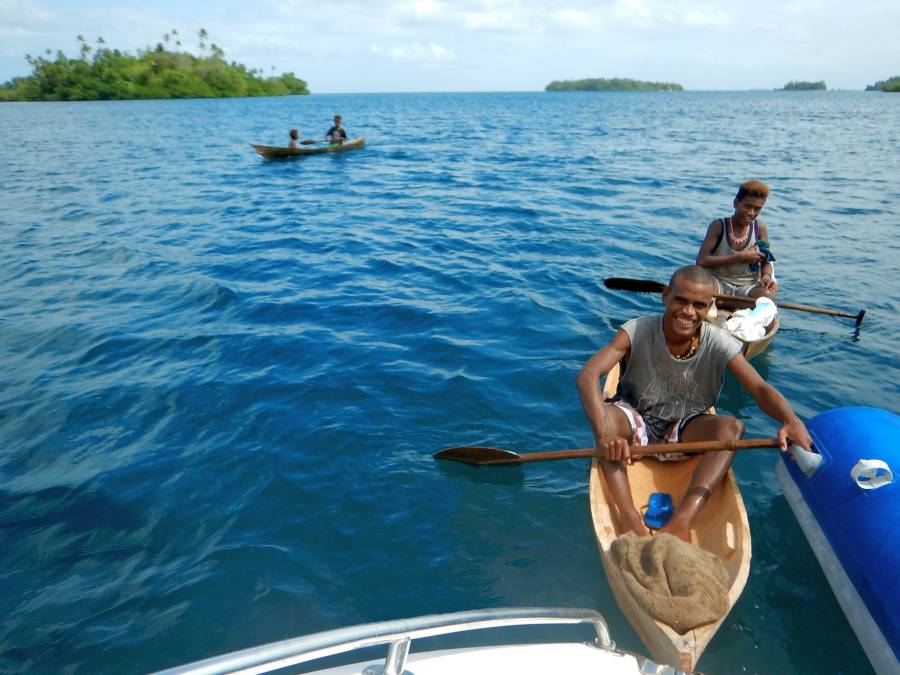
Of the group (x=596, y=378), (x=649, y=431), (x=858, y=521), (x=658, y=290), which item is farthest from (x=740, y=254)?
(x=858, y=521)

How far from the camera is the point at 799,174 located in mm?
20328

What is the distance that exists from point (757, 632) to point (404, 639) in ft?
8.48

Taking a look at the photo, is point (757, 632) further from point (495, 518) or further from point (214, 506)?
point (214, 506)

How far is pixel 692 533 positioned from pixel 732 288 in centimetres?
449

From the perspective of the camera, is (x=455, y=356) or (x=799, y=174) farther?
(x=799, y=174)

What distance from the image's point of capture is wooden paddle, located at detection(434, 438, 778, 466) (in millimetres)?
4109

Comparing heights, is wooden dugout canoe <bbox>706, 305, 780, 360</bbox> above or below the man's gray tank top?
below

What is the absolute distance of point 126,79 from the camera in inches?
3337

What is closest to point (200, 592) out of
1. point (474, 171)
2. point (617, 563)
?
point (617, 563)

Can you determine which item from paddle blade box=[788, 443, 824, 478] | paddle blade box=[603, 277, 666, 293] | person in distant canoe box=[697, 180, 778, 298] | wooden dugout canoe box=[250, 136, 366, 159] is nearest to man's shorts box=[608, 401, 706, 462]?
paddle blade box=[788, 443, 824, 478]

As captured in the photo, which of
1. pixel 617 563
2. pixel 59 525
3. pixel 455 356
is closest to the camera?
pixel 617 563

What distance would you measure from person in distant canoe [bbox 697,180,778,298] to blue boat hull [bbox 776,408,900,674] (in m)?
3.45

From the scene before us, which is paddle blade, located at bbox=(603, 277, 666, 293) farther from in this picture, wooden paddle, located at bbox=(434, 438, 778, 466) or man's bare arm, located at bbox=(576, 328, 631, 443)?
man's bare arm, located at bbox=(576, 328, 631, 443)

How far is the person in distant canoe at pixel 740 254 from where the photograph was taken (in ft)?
23.4
